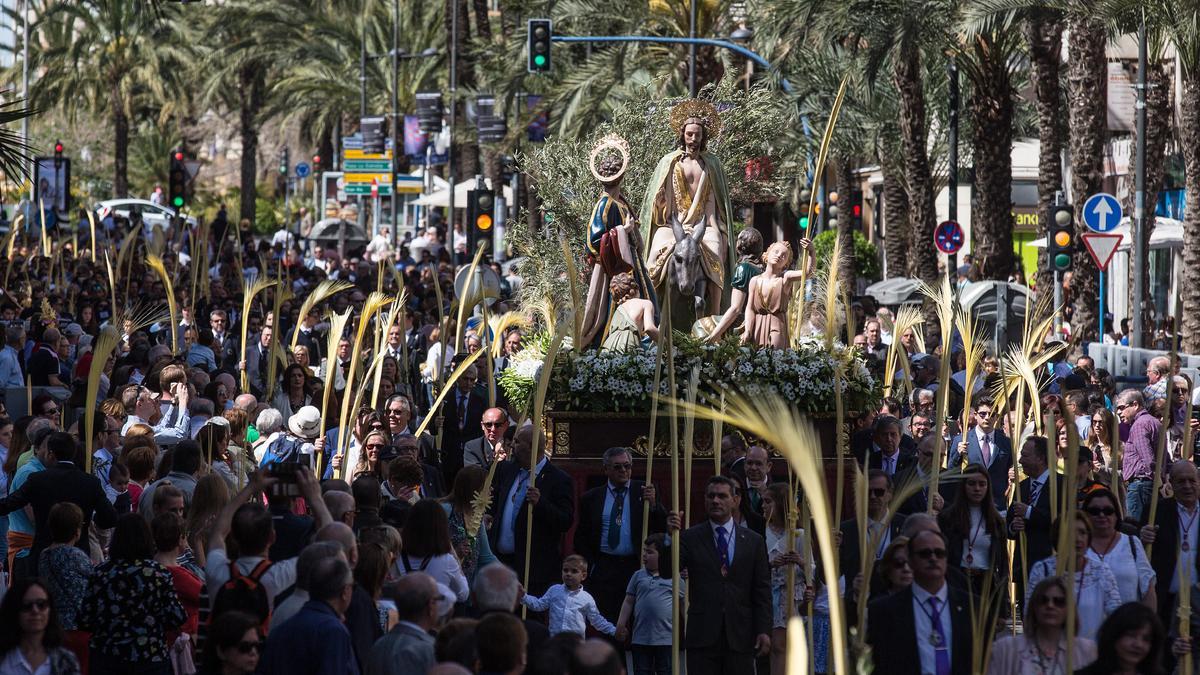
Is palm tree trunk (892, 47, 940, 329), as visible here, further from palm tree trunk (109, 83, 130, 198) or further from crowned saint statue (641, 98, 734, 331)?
palm tree trunk (109, 83, 130, 198)

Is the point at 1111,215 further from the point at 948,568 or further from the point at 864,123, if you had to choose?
the point at 864,123

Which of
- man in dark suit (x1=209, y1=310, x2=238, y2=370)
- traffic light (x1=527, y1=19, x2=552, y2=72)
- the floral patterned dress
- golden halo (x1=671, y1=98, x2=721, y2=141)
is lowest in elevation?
the floral patterned dress

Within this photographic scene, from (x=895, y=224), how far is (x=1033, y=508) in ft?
100

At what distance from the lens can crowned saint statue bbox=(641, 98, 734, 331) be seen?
1550 cm

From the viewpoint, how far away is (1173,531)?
9742 mm

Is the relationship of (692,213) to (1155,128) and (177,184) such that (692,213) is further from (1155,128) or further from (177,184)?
(177,184)

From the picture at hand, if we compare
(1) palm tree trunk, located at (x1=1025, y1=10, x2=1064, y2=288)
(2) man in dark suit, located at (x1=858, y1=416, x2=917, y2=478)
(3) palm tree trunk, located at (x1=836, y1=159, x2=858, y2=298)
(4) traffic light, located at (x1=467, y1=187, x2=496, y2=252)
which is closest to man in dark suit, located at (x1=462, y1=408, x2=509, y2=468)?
(2) man in dark suit, located at (x1=858, y1=416, x2=917, y2=478)

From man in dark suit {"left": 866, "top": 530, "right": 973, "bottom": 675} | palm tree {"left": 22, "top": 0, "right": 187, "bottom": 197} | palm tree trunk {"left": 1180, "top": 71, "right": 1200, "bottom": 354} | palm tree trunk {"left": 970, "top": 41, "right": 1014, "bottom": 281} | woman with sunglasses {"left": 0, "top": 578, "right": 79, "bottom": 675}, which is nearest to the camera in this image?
woman with sunglasses {"left": 0, "top": 578, "right": 79, "bottom": 675}

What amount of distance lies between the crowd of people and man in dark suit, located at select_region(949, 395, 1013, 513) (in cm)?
2

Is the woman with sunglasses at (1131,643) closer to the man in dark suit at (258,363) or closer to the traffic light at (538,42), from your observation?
the man in dark suit at (258,363)

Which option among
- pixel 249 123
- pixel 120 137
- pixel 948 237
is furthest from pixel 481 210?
pixel 120 137

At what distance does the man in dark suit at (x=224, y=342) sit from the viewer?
18391 mm

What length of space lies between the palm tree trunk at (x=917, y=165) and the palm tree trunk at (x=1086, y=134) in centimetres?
314

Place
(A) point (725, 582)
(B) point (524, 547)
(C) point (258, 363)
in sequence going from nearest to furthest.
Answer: (A) point (725, 582), (B) point (524, 547), (C) point (258, 363)
